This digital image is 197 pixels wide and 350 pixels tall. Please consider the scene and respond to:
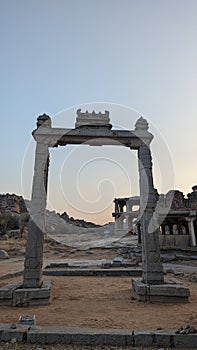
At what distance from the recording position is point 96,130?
8.84 meters

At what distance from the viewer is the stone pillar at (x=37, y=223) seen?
7.34 meters

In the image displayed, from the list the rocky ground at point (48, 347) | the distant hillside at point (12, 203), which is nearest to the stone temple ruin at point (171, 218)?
the rocky ground at point (48, 347)

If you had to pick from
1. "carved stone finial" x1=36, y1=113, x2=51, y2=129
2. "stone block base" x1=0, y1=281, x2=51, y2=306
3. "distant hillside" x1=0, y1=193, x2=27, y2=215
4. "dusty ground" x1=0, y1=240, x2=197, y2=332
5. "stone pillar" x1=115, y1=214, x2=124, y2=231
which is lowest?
"dusty ground" x1=0, y1=240, x2=197, y2=332

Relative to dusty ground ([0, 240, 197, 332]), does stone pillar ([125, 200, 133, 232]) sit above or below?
above

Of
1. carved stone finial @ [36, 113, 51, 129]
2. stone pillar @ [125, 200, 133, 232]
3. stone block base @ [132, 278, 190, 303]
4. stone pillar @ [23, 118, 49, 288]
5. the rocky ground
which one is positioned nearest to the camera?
the rocky ground

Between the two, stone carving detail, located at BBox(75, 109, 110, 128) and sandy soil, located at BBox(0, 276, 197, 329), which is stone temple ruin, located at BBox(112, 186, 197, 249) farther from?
stone carving detail, located at BBox(75, 109, 110, 128)

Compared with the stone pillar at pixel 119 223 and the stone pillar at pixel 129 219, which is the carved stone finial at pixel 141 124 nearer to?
the stone pillar at pixel 129 219

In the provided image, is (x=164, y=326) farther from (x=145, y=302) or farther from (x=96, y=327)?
(x=145, y=302)

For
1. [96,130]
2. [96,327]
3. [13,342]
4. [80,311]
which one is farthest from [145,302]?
[96,130]

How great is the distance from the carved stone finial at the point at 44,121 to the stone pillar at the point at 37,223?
2.11ft

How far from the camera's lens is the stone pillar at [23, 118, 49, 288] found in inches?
289

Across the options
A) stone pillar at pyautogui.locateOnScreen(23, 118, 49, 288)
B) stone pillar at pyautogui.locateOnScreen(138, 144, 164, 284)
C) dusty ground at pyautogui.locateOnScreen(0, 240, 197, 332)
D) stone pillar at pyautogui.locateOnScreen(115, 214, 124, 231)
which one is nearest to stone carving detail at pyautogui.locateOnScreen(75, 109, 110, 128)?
stone pillar at pyautogui.locateOnScreen(23, 118, 49, 288)

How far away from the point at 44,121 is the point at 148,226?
5224mm

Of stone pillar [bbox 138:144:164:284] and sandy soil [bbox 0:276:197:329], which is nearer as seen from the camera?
sandy soil [bbox 0:276:197:329]
